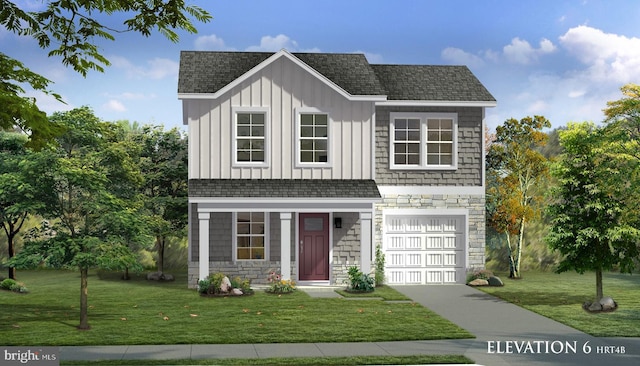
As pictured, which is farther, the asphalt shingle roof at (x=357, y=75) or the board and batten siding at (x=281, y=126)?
the asphalt shingle roof at (x=357, y=75)

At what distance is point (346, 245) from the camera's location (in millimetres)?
25172

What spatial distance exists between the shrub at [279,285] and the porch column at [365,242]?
2.14 m

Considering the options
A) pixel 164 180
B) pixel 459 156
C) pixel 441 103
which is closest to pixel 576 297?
pixel 459 156

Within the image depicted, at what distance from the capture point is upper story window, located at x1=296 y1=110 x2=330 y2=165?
976 inches

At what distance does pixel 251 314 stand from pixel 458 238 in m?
9.43

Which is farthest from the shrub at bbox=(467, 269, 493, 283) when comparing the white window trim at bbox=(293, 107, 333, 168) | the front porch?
the white window trim at bbox=(293, 107, 333, 168)

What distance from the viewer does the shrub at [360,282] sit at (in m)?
23.3

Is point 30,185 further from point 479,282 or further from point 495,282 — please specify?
point 495,282

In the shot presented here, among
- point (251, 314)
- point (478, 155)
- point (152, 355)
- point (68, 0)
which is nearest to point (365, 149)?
point (478, 155)

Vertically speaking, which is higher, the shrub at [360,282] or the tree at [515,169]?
the tree at [515,169]

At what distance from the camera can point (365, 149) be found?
25.0 m

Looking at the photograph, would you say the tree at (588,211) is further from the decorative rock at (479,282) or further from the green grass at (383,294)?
the decorative rock at (479,282)

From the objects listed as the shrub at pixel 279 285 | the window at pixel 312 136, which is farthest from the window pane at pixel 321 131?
the shrub at pixel 279 285

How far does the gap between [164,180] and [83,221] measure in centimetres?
1257
